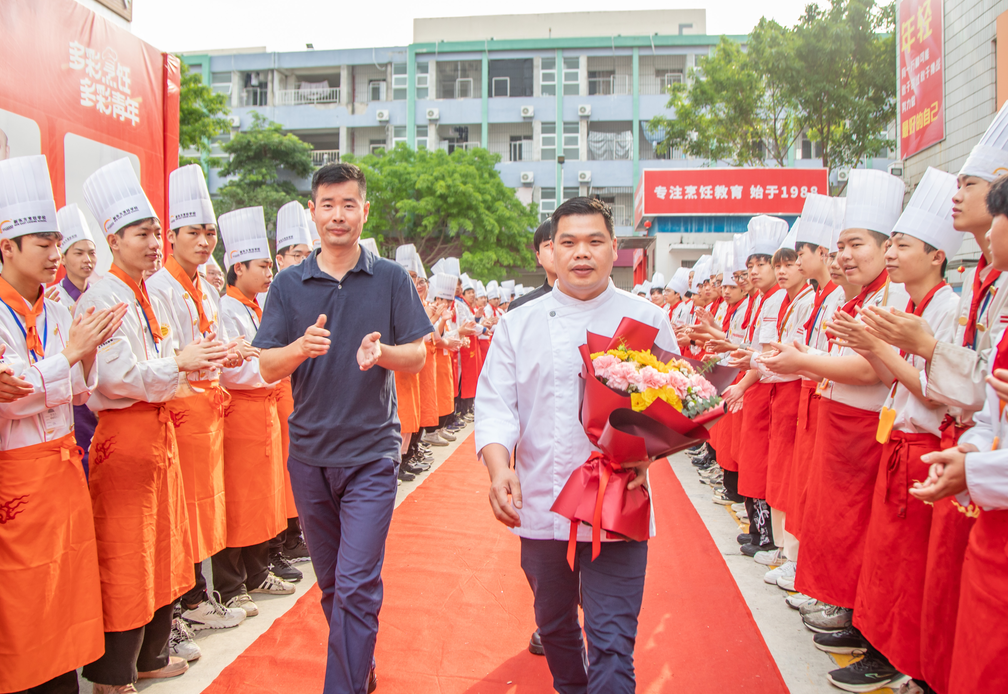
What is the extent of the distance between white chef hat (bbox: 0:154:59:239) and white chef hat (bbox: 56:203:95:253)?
175 cm

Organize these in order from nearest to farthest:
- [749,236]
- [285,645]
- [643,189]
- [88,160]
→ [285,645]
[88,160]
[749,236]
[643,189]

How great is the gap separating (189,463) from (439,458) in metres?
5.21

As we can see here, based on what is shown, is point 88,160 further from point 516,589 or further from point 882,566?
point 882,566

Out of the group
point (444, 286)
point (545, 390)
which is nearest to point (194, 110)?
point (444, 286)

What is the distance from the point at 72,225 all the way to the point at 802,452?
4.66 meters

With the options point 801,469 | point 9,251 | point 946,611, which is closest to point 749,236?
point 801,469

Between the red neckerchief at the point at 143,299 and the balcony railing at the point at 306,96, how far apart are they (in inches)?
1247

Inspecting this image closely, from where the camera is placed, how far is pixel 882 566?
3.08 metres

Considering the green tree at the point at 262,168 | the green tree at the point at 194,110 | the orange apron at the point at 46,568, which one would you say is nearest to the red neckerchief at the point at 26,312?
the orange apron at the point at 46,568

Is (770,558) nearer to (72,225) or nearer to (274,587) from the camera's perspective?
(274,587)

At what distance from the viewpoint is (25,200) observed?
2.93 meters

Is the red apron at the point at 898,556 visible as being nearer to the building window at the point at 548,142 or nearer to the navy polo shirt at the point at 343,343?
the navy polo shirt at the point at 343,343

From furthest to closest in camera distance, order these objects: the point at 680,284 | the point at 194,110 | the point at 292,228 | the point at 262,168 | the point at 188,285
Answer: the point at 262,168, the point at 194,110, the point at 680,284, the point at 292,228, the point at 188,285

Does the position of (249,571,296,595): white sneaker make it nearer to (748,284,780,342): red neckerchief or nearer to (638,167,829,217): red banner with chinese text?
(748,284,780,342): red neckerchief
